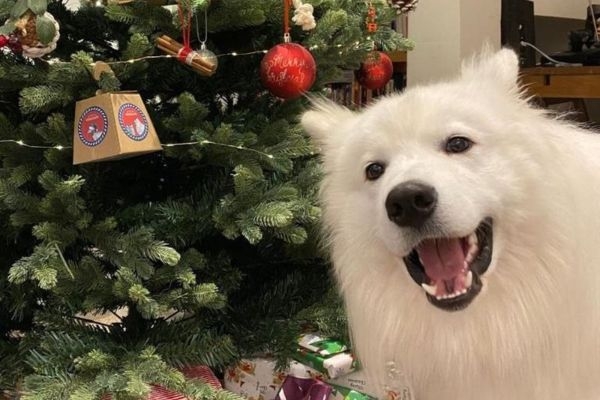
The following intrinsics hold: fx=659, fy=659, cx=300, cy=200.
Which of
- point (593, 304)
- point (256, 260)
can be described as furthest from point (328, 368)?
Answer: point (593, 304)

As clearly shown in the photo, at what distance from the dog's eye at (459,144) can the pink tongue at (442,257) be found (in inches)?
5.8

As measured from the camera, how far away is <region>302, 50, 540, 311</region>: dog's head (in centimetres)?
98

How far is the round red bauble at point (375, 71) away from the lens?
1.58 m

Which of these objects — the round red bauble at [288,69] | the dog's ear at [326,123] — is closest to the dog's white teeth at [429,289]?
the dog's ear at [326,123]

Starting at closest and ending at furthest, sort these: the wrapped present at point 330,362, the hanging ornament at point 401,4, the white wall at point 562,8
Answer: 1. the wrapped present at point 330,362
2. the hanging ornament at point 401,4
3. the white wall at point 562,8

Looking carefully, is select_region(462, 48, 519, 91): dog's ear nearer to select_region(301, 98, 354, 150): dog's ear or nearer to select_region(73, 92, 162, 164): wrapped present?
select_region(301, 98, 354, 150): dog's ear

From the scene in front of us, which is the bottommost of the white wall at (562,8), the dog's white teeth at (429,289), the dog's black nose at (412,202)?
the dog's white teeth at (429,289)

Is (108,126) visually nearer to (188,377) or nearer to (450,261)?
(188,377)

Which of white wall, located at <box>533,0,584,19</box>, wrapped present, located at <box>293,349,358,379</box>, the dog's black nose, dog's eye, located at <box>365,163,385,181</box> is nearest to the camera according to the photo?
the dog's black nose

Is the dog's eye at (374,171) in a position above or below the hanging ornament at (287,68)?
below

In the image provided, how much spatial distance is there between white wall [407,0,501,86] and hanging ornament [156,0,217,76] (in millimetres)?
1803

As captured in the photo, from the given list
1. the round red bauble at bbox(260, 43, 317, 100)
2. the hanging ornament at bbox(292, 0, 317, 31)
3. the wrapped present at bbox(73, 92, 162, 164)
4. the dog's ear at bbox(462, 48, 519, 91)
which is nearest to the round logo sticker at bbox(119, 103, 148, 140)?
the wrapped present at bbox(73, 92, 162, 164)

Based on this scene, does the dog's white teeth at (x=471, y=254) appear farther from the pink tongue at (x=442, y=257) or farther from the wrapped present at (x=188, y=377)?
the wrapped present at (x=188, y=377)

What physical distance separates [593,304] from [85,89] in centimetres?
96
